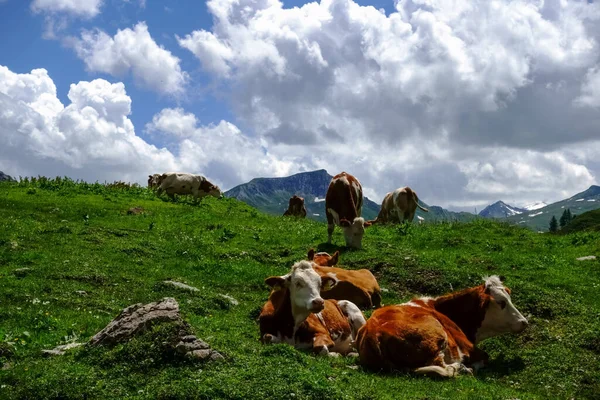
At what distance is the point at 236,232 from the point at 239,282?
9.61 m

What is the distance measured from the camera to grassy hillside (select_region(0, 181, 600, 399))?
9.20m

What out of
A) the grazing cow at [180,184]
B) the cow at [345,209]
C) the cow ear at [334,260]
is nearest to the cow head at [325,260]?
the cow ear at [334,260]

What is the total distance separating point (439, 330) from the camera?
463 inches

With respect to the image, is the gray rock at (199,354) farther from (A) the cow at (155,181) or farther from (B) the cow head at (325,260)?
(A) the cow at (155,181)

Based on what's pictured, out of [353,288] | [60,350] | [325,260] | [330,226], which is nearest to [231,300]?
[353,288]

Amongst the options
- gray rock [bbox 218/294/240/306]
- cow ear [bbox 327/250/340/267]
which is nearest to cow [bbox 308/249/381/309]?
cow ear [bbox 327/250/340/267]

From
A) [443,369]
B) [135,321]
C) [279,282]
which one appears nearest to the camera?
[135,321]

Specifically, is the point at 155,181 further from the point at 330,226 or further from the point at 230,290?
the point at 230,290

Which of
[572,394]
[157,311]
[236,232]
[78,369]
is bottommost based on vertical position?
[572,394]

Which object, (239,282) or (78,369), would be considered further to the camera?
(239,282)

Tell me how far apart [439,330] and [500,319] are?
226 centimetres

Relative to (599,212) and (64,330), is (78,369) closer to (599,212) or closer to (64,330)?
(64,330)

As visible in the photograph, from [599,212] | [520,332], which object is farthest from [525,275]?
[599,212]

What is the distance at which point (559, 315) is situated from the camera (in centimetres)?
1496
